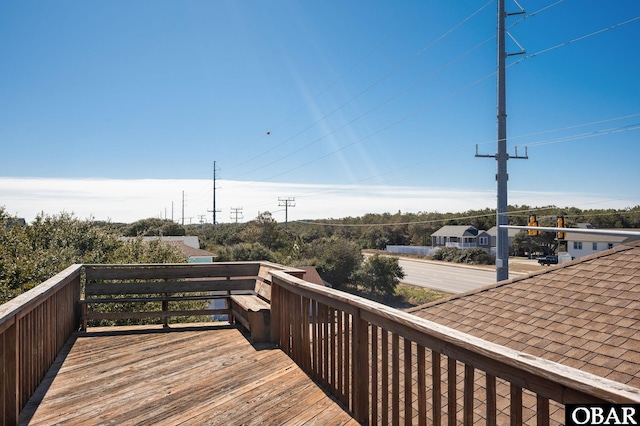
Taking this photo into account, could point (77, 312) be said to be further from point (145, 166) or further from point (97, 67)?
point (145, 166)

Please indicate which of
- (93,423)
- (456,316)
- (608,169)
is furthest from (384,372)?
(608,169)

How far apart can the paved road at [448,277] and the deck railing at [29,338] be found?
99.2ft

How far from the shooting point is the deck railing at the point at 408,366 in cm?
143

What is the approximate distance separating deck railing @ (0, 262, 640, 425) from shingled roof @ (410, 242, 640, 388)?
1.20 m

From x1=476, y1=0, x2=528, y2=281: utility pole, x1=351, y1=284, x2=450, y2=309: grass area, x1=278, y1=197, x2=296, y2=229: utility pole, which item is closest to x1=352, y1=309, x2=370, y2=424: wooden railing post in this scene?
x1=476, y1=0, x2=528, y2=281: utility pole

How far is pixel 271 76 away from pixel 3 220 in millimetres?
22385

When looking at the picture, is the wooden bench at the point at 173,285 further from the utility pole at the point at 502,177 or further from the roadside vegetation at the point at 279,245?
the utility pole at the point at 502,177

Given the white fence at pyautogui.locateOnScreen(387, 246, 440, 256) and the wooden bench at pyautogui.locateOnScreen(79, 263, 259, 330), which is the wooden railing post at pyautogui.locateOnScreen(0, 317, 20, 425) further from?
the white fence at pyautogui.locateOnScreen(387, 246, 440, 256)

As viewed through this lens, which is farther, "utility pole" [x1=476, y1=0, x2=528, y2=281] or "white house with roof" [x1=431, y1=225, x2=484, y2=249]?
"white house with roof" [x1=431, y1=225, x2=484, y2=249]

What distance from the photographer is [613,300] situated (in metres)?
5.77

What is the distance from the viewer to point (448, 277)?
39375mm

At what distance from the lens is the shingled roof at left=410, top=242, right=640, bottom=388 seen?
4.75 m

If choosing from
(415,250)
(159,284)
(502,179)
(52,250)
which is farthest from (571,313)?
(415,250)

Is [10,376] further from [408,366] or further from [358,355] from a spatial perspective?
[408,366]
